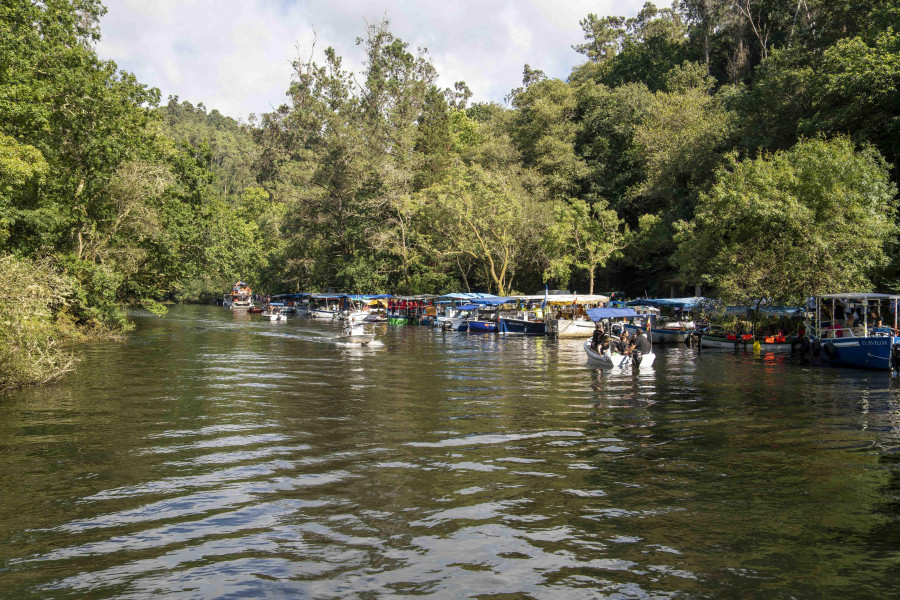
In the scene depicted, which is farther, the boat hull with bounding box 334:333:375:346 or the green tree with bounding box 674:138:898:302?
the boat hull with bounding box 334:333:375:346

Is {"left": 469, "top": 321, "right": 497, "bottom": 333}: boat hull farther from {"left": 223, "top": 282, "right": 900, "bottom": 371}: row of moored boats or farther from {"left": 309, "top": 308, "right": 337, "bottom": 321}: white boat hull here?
{"left": 309, "top": 308, "right": 337, "bottom": 321}: white boat hull

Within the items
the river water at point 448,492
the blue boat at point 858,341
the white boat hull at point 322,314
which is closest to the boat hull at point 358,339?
the river water at point 448,492

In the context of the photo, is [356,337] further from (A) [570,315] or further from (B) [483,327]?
(A) [570,315]

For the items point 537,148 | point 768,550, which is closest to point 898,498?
point 768,550

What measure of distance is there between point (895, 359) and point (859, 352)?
3246 mm

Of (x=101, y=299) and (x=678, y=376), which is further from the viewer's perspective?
(x=101, y=299)

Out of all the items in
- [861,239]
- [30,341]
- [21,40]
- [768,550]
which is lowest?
[768,550]

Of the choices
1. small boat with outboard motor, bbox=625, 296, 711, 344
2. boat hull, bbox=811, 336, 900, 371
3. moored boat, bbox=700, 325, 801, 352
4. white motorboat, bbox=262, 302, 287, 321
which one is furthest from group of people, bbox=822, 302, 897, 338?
white motorboat, bbox=262, 302, 287, 321

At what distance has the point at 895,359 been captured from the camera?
26344mm

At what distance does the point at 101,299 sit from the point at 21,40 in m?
15.5

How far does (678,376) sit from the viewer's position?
27.7 metres

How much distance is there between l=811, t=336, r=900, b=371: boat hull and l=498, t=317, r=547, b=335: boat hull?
23570 mm

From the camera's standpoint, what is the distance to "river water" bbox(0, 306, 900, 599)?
8086 mm

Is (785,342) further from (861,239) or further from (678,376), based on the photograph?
(678,376)
